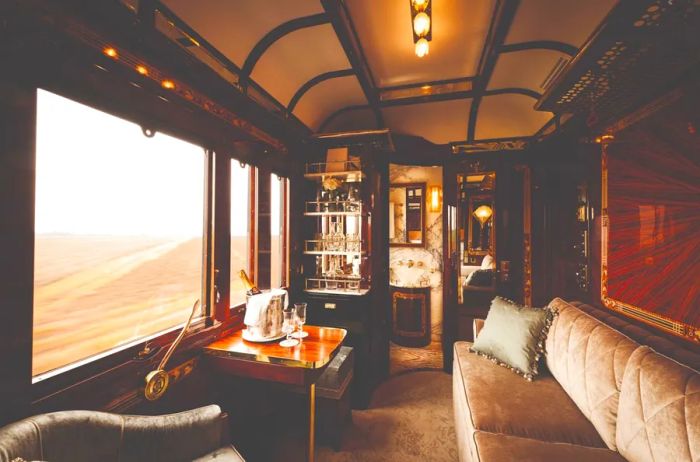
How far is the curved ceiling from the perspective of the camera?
6.46 feet

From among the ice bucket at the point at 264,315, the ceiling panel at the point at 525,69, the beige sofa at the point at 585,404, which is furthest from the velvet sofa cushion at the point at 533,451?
the ceiling panel at the point at 525,69

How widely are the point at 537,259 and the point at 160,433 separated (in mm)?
3819

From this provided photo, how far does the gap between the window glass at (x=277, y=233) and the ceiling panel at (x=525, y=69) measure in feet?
7.59

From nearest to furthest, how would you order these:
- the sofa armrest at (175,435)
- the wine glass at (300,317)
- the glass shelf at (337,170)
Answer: the sofa armrest at (175,435), the wine glass at (300,317), the glass shelf at (337,170)

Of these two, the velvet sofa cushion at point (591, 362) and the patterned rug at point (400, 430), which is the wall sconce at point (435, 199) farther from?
the velvet sofa cushion at point (591, 362)

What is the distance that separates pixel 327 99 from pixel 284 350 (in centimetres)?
255

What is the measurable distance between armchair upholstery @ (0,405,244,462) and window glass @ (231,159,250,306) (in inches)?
42.6

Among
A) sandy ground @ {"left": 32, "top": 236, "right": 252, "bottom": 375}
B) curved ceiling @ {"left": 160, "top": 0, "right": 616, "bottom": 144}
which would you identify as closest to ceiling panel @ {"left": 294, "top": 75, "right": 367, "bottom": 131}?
curved ceiling @ {"left": 160, "top": 0, "right": 616, "bottom": 144}

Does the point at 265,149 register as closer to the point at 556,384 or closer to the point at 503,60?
the point at 503,60

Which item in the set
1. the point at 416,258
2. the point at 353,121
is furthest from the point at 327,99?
the point at 416,258

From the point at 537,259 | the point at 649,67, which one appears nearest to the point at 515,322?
the point at 537,259

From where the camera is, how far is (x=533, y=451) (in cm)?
142

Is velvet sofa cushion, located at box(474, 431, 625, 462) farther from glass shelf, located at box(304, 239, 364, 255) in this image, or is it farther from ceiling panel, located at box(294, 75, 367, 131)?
ceiling panel, located at box(294, 75, 367, 131)

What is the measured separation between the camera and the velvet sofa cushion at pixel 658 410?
1091mm
